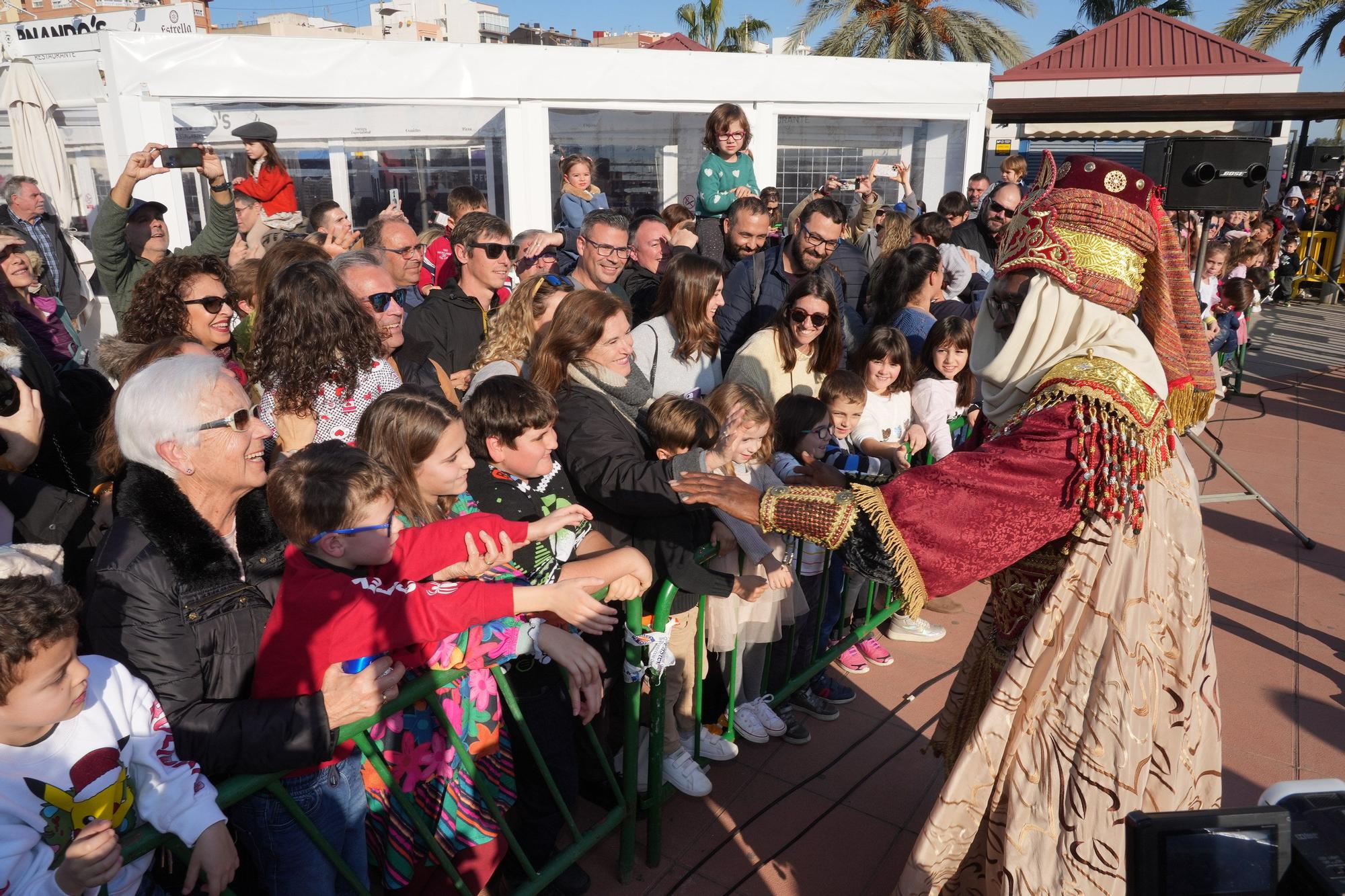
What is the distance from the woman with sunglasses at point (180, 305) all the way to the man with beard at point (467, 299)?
94 centimetres

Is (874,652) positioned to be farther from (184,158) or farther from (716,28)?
(716,28)

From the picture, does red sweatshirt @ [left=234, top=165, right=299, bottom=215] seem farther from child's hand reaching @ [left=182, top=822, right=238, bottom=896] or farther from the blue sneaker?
child's hand reaching @ [left=182, top=822, right=238, bottom=896]

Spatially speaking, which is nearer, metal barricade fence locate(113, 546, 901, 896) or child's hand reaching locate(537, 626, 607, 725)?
metal barricade fence locate(113, 546, 901, 896)

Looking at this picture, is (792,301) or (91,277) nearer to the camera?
(792,301)

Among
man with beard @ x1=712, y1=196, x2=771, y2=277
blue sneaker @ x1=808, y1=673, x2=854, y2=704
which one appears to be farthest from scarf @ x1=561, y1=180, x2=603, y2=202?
blue sneaker @ x1=808, y1=673, x2=854, y2=704

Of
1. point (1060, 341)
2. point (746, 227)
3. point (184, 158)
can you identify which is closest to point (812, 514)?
point (1060, 341)

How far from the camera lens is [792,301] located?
4.44m

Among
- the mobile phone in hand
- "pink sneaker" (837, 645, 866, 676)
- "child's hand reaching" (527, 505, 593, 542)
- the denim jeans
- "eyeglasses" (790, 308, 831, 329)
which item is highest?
the mobile phone in hand

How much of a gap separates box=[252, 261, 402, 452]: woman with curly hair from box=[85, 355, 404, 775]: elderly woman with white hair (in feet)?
3.27

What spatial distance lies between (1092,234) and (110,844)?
247 centimetres

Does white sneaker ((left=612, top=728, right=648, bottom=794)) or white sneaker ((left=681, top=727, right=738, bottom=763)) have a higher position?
white sneaker ((left=612, top=728, right=648, bottom=794))

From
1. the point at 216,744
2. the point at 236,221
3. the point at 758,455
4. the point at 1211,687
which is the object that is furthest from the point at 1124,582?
the point at 236,221

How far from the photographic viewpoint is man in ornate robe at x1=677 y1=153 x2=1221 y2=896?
2219 millimetres

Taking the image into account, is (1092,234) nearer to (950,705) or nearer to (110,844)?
(950,705)
